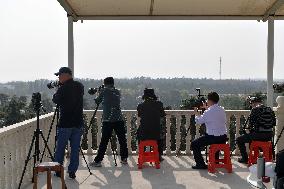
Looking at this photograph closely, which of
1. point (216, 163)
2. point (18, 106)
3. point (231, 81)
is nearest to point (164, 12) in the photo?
point (216, 163)

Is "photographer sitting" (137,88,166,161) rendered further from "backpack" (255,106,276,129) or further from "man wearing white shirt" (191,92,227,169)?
"backpack" (255,106,276,129)

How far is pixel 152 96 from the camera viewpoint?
753 cm

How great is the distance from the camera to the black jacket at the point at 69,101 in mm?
6332

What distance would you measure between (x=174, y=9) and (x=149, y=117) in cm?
190

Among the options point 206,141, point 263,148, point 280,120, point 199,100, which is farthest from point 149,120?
point 280,120

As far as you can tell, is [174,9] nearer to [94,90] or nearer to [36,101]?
[94,90]

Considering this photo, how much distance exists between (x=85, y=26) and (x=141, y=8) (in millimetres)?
1201

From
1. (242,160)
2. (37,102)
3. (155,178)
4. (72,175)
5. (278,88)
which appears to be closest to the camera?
(37,102)

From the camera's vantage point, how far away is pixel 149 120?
293 inches

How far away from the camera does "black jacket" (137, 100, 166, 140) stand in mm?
7426

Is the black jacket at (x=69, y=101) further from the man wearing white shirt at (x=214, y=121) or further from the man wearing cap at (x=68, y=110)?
the man wearing white shirt at (x=214, y=121)

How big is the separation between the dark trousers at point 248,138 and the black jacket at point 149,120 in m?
1.32

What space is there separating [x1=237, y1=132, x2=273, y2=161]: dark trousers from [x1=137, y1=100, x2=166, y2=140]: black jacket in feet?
4.33

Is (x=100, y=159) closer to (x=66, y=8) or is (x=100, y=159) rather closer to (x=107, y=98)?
(x=107, y=98)
